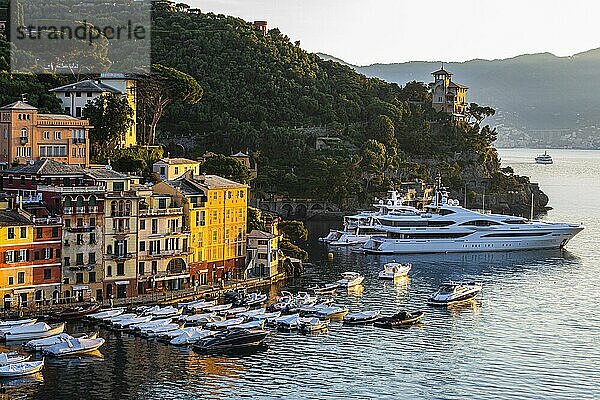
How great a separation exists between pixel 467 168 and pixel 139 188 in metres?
90.4

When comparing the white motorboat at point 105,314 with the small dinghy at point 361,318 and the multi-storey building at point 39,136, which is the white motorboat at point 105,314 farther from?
the multi-storey building at point 39,136

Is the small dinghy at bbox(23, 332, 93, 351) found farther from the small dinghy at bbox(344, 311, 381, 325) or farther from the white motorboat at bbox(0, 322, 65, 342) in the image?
the small dinghy at bbox(344, 311, 381, 325)

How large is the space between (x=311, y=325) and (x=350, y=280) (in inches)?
591

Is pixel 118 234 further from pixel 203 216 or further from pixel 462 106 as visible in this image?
pixel 462 106

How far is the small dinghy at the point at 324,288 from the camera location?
2607 inches

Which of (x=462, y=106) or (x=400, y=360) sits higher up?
(x=462, y=106)

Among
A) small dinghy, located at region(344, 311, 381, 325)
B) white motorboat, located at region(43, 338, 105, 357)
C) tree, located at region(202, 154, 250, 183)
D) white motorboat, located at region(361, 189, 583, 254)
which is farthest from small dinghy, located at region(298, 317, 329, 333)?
tree, located at region(202, 154, 250, 183)

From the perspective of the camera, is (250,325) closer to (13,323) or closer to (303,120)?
(13,323)

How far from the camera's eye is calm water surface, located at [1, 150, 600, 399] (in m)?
43.3

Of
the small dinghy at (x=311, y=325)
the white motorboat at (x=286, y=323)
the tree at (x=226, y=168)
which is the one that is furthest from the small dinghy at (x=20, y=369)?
the tree at (x=226, y=168)

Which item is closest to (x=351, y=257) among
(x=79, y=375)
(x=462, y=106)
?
(x=79, y=375)

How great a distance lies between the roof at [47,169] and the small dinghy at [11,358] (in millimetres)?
15977

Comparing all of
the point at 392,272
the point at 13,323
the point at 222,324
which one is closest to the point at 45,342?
the point at 13,323

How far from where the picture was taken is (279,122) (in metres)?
136
